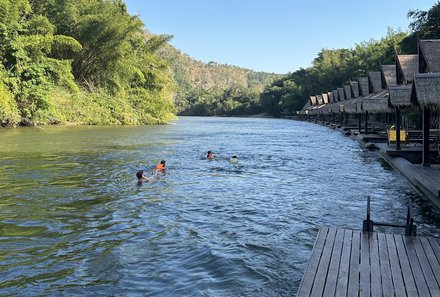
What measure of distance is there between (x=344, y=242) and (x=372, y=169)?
1057cm

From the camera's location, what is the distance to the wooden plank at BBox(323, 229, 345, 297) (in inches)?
167

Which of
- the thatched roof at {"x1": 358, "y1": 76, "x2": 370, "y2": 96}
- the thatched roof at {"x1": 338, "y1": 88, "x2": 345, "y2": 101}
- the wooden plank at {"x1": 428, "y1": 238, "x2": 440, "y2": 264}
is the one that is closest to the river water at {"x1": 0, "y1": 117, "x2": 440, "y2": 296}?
the wooden plank at {"x1": 428, "y1": 238, "x2": 440, "y2": 264}

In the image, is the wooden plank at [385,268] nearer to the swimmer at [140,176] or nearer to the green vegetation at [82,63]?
the swimmer at [140,176]

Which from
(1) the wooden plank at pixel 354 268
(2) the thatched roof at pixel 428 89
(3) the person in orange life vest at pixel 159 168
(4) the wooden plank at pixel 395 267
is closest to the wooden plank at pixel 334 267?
(1) the wooden plank at pixel 354 268

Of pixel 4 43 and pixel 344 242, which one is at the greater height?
pixel 4 43

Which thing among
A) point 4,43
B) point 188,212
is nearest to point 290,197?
point 188,212

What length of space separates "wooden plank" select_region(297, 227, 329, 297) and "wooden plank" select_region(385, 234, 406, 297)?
83 centimetres

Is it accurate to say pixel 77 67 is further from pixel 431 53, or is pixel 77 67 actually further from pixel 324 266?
pixel 324 266

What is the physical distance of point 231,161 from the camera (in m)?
17.1

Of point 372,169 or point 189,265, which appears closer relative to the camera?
point 189,265

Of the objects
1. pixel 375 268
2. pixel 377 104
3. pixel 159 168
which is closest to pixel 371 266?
pixel 375 268

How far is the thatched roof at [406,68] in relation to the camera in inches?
891

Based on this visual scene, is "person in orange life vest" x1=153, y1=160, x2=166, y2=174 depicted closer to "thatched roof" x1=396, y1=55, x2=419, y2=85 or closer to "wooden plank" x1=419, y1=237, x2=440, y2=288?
"wooden plank" x1=419, y1=237, x2=440, y2=288

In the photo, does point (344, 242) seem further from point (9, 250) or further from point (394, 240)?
point (9, 250)
